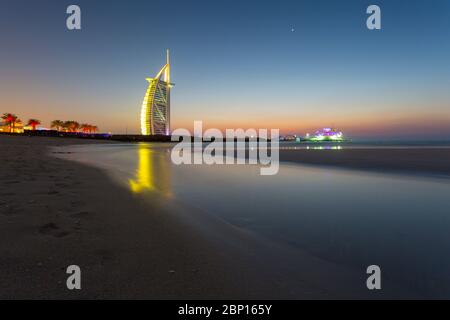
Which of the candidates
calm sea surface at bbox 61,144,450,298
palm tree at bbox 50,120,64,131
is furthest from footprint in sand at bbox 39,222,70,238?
palm tree at bbox 50,120,64,131

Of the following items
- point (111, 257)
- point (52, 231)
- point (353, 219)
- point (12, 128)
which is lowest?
point (353, 219)

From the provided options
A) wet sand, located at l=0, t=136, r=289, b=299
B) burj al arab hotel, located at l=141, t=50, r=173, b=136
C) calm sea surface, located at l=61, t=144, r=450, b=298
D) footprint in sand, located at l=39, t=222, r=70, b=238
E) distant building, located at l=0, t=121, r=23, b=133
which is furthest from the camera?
burj al arab hotel, located at l=141, t=50, r=173, b=136

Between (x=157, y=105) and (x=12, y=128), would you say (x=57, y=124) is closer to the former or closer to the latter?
(x=12, y=128)

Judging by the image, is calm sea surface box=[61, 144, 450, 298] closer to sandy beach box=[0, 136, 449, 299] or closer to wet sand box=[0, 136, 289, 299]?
sandy beach box=[0, 136, 449, 299]

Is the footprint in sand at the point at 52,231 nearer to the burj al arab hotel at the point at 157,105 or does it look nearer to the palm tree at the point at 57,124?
the burj al arab hotel at the point at 157,105

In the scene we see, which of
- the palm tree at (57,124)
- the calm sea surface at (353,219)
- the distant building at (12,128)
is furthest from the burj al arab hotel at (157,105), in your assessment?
the calm sea surface at (353,219)

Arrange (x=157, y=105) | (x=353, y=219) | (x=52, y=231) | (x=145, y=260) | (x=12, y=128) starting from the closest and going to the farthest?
(x=145, y=260)
(x=52, y=231)
(x=353, y=219)
(x=12, y=128)
(x=157, y=105)

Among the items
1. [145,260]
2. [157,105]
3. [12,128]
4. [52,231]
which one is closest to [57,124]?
[12,128]

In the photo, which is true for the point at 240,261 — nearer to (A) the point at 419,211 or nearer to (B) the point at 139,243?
(B) the point at 139,243

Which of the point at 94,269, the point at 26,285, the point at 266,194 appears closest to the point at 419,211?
the point at 266,194

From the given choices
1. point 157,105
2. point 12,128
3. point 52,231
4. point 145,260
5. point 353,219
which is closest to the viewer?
point 145,260
